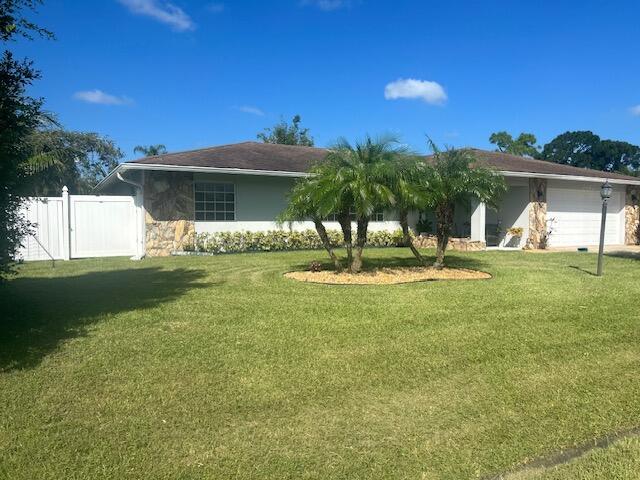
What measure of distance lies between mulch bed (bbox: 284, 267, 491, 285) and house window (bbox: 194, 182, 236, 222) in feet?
19.4

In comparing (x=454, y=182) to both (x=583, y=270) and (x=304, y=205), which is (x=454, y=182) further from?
(x=583, y=270)

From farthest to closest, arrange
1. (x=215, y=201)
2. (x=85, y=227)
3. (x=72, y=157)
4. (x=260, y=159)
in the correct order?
(x=72, y=157) → (x=260, y=159) → (x=215, y=201) → (x=85, y=227)

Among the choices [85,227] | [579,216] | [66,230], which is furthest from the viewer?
[579,216]

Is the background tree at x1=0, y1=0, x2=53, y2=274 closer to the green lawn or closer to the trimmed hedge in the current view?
the green lawn

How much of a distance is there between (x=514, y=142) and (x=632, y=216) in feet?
121

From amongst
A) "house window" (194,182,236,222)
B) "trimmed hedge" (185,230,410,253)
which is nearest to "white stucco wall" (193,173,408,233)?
"house window" (194,182,236,222)

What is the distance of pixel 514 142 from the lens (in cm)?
5688

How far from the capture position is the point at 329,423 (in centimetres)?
387

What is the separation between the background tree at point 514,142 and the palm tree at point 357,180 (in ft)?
167

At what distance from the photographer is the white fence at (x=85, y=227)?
14.2 metres

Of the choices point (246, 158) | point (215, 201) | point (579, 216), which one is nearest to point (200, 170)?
point (215, 201)

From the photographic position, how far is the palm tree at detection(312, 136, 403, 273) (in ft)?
30.7

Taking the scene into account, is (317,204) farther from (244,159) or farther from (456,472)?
(244,159)

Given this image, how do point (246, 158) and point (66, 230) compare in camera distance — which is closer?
point (66, 230)
